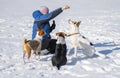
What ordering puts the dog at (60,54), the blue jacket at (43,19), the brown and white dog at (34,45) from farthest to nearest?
the blue jacket at (43,19) < the brown and white dog at (34,45) < the dog at (60,54)

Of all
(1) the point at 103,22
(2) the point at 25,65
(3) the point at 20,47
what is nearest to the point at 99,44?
(3) the point at 20,47

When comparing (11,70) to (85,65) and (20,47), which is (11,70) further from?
(20,47)

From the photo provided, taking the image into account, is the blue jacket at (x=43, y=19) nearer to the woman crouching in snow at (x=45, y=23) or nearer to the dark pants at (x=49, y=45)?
the woman crouching in snow at (x=45, y=23)

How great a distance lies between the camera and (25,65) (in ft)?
24.9

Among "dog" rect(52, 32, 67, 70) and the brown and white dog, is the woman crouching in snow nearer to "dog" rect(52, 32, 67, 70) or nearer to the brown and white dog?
the brown and white dog

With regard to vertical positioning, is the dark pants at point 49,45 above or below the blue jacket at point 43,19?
below

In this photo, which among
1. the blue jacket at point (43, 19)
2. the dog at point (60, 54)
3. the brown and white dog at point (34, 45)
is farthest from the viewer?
the blue jacket at point (43, 19)

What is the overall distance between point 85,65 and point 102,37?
4624mm

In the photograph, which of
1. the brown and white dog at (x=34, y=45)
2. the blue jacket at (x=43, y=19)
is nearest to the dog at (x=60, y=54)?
the brown and white dog at (x=34, y=45)

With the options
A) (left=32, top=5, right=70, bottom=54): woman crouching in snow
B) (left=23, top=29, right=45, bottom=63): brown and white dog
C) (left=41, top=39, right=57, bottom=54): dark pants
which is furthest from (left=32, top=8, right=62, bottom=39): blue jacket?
(left=23, top=29, right=45, bottom=63): brown and white dog

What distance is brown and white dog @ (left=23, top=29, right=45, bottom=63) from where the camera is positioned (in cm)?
752

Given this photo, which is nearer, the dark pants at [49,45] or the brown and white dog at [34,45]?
the brown and white dog at [34,45]

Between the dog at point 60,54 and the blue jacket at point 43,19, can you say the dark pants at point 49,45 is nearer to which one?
the blue jacket at point 43,19

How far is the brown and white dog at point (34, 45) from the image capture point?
7521 mm
